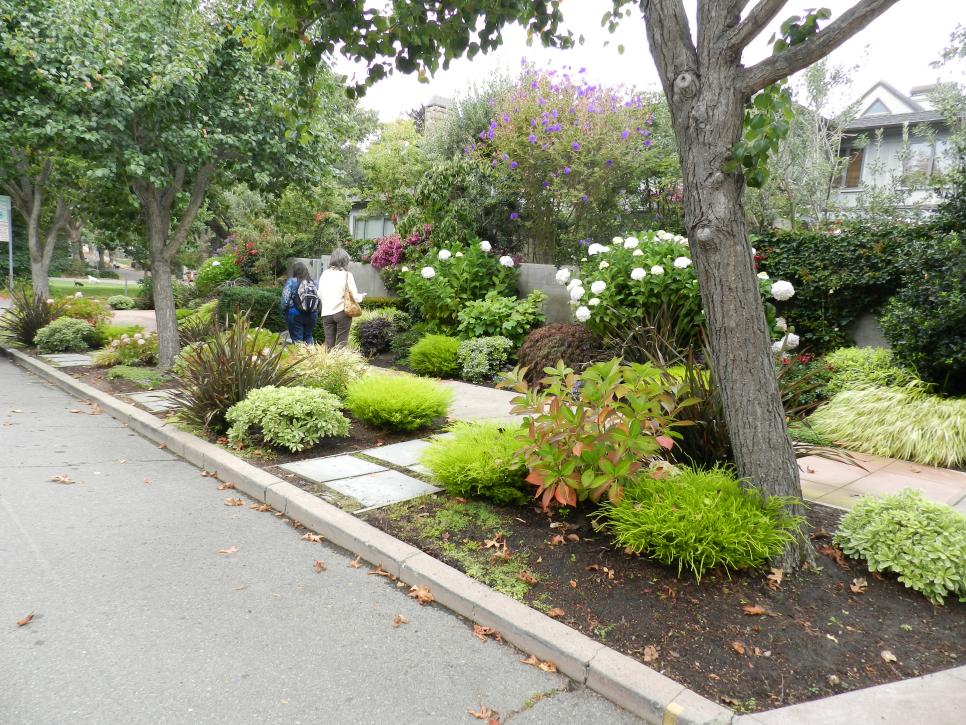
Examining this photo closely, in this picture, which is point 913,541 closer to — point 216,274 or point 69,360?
point 69,360

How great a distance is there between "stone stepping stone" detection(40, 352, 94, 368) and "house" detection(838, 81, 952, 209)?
13822 millimetres

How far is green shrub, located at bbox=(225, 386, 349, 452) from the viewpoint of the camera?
554 cm

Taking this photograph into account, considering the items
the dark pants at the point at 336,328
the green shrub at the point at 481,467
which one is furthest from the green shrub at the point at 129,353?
the green shrub at the point at 481,467

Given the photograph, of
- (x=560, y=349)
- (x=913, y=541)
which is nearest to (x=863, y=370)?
(x=560, y=349)

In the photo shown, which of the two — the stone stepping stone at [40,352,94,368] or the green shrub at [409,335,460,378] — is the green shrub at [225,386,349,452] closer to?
the green shrub at [409,335,460,378]

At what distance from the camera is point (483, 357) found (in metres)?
9.17

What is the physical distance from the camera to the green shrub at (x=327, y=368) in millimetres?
7008

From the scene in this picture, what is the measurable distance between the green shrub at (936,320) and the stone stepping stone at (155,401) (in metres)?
7.65

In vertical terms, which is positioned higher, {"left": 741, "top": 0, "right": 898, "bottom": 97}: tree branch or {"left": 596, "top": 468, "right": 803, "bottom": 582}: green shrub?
A: {"left": 741, "top": 0, "right": 898, "bottom": 97}: tree branch

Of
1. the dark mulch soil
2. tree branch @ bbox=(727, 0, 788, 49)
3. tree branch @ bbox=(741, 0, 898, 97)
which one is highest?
tree branch @ bbox=(727, 0, 788, 49)

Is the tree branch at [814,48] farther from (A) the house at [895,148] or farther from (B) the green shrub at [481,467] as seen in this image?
(A) the house at [895,148]

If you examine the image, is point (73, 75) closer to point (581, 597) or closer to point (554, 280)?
point (554, 280)

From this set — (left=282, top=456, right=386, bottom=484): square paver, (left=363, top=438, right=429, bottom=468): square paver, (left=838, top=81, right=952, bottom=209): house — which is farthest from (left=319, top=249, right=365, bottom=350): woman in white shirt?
(left=838, top=81, right=952, bottom=209): house

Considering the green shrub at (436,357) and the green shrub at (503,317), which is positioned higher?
the green shrub at (503,317)
